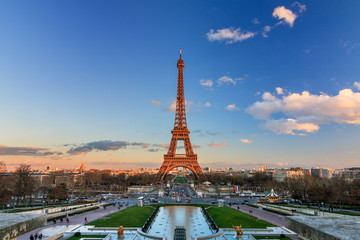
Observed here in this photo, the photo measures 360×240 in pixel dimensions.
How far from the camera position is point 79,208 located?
1705 inches

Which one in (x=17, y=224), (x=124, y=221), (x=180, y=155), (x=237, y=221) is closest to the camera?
(x=17, y=224)

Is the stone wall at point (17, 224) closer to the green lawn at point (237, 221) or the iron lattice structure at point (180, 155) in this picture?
the green lawn at point (237, 221)

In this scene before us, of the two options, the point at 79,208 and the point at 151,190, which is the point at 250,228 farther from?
the point at 151,190

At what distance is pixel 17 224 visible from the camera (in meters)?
11.9

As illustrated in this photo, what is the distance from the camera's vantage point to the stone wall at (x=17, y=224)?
11.3 m

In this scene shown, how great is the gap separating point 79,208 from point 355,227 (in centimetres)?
4053

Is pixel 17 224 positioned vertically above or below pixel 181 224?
above

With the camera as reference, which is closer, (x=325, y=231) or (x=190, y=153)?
(x=325, y=231)

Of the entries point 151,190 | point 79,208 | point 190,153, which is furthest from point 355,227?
point 151,190

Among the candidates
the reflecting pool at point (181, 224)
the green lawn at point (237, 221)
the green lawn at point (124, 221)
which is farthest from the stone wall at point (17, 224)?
the green lawn at point (237, 221)

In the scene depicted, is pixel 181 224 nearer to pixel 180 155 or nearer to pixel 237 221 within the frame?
pixel 237 221

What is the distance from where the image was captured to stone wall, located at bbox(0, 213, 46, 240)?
11298mm

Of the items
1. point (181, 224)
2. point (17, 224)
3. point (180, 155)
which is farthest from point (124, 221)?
point (180, 155)

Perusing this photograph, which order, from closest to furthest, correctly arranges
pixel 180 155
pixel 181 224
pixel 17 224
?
pixel 17 224 → pixel 181 224 → pixel 180 155
